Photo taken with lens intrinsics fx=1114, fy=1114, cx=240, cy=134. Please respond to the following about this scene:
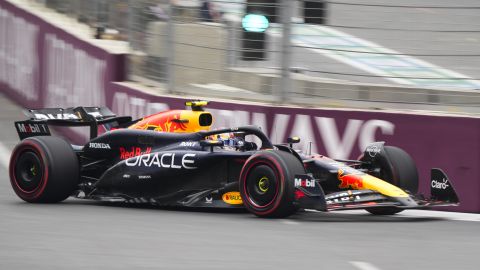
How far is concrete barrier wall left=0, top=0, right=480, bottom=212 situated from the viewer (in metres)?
11.4

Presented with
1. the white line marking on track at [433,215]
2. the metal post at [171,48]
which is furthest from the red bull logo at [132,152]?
Answer: the metal post at [171,48]

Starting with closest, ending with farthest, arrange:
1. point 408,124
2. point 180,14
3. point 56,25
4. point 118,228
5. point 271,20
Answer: point 118,228 → point 408,124 → point 271,20 → point 180,14 → point 56,25

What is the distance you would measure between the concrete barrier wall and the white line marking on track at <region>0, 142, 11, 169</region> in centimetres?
141

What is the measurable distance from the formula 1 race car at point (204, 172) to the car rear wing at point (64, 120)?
0.6 inches

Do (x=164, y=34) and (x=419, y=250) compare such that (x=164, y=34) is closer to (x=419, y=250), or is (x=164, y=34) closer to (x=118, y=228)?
(x=118, y=228)

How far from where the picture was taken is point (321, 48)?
12.5 m

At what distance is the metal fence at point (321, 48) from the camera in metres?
11.8

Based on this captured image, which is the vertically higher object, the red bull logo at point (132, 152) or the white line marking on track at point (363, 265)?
the red bull logo at point (132, 152)

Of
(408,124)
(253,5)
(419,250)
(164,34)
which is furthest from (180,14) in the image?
(419,250)

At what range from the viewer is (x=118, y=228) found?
30.6 feet

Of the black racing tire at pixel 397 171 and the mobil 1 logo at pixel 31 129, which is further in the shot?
the mobil 1 logo at pixel 31 129

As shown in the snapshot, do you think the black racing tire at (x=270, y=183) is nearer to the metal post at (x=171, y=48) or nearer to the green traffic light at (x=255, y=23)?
the green traffic light at (x=255, y=23)

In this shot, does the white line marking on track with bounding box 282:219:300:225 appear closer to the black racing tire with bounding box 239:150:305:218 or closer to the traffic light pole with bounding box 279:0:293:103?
the black racing tire with bounding box 239:150:305:218

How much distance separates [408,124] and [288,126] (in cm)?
143
